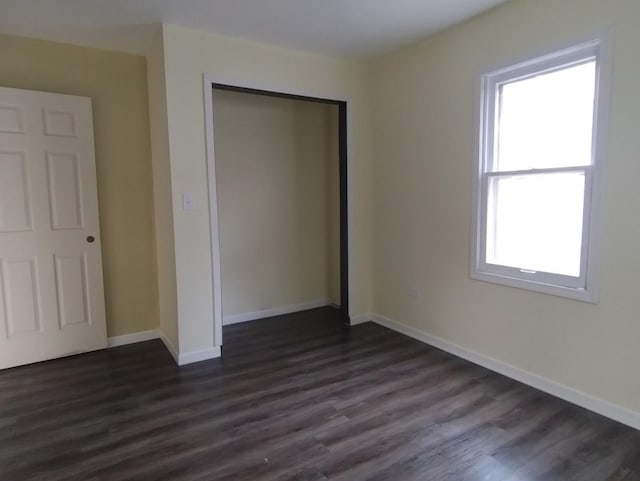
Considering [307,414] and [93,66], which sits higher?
[93,66]

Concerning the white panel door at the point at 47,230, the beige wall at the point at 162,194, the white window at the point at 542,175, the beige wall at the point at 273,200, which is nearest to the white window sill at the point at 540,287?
the white window at the point at 542,175

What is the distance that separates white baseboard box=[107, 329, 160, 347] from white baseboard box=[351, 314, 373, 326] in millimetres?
1868

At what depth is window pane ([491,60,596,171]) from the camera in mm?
2309

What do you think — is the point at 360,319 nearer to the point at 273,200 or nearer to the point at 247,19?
the point at 273,200

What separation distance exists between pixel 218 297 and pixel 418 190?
1.91m

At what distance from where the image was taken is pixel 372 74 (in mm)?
3777

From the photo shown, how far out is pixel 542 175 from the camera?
Answer: 2.54m

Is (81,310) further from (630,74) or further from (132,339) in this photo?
(630,74)

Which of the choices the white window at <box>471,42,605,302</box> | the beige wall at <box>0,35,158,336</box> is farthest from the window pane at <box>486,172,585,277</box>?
the beige wall at <box>0,35,158,336</box>

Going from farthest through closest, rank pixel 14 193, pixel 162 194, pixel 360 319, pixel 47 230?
pixel 360 319, pixel 162 194, pixel 47 230, pixel 14 193

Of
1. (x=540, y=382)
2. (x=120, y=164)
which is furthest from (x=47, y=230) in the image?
(x=540, y=382)

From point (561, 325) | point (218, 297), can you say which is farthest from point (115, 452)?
point (561, 325)

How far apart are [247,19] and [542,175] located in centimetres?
227

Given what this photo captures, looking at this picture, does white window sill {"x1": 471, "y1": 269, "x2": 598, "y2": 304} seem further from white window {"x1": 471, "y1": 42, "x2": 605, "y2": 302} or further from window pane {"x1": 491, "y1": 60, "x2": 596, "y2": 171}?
window pane {"x1": 491, "y1": 60, "x2": 596, "y2": 171}
